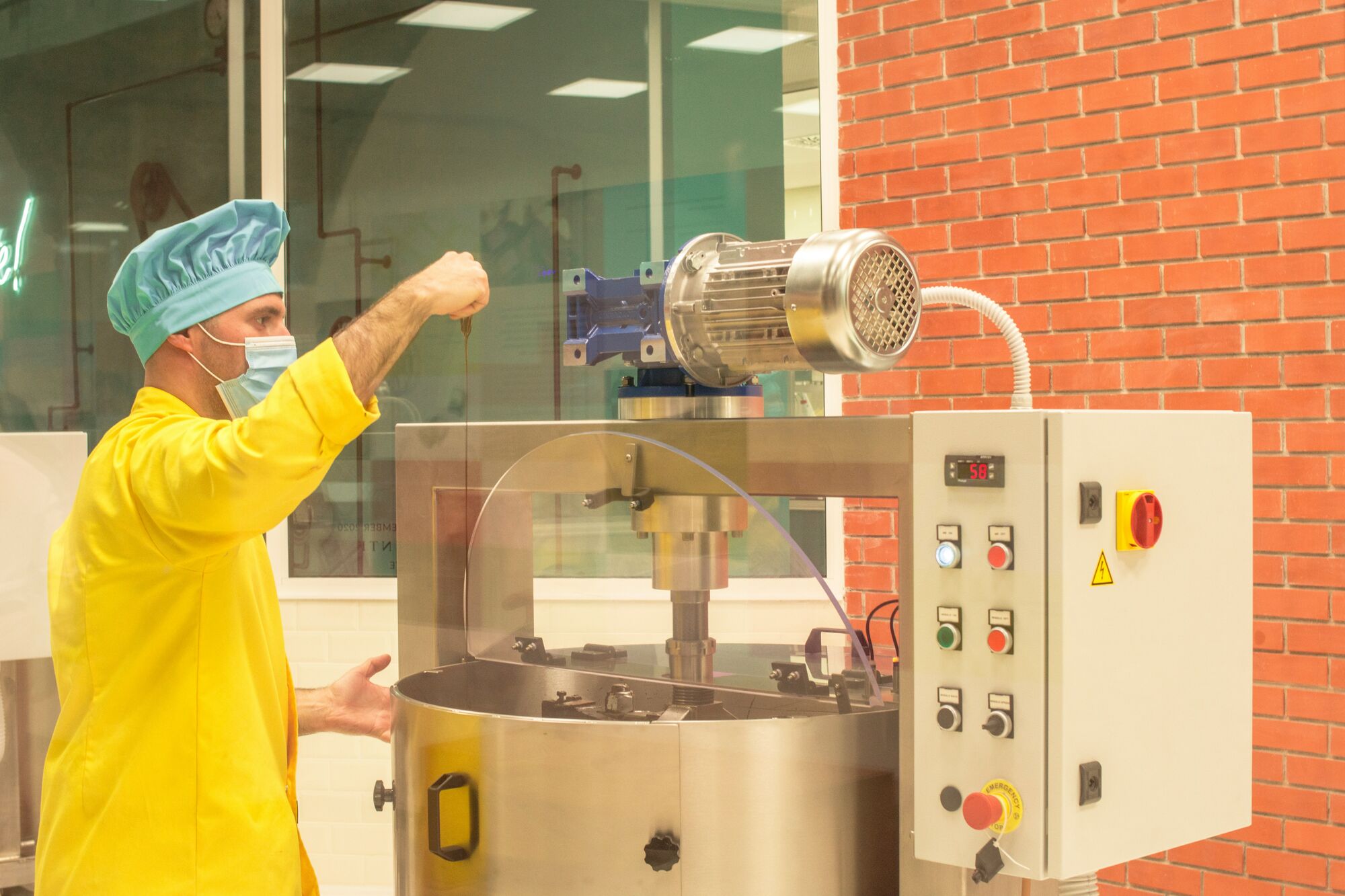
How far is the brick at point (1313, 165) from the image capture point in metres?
2.16

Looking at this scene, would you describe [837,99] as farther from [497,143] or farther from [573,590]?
[573,590]

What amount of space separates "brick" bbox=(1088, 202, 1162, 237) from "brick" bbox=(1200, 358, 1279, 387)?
0.30 metres

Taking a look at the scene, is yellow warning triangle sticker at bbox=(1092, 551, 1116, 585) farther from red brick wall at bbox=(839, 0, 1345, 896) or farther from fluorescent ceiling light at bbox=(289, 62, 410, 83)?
fluorescent ceiling light at bbox=(289, 62, 410, 83)

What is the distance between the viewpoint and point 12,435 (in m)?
1.93

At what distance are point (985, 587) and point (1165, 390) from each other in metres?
1.30

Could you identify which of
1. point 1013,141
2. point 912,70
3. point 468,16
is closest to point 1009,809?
point 1013,141

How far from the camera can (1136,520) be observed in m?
1.30

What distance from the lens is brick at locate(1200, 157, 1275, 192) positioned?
224 cm

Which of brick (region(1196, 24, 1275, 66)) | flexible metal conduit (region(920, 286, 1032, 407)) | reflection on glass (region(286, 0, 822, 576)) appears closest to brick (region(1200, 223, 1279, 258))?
brick (region(1196, 24, 1275, 66))

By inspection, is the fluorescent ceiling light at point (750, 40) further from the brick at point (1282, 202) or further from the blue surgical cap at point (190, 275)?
the blue surgical cap at point (190, 275)

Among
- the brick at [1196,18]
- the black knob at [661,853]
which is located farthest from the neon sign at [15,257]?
the brick at [1196,18]

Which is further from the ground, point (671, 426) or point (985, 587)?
point (671, 426)

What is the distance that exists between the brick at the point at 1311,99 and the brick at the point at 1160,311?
1.25ft

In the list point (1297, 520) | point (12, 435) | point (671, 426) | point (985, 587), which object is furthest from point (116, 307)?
point (1297, 520)
